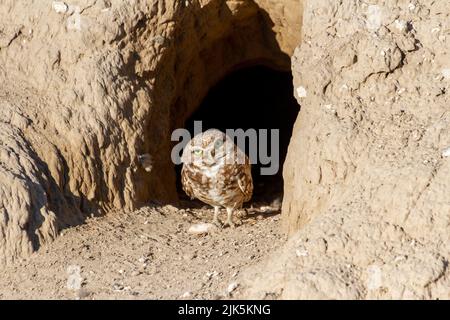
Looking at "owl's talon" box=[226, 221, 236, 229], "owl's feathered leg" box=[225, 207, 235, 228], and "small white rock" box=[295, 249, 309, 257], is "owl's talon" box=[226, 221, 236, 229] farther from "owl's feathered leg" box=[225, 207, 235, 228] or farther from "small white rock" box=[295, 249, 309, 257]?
"small white rock" box=[295, 249, 309, 257]

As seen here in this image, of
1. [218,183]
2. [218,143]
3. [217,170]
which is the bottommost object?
[218,183]

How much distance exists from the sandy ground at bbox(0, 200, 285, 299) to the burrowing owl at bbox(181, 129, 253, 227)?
363mm

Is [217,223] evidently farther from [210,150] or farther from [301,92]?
[301,92]

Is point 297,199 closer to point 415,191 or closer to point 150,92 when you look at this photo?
point 415,191

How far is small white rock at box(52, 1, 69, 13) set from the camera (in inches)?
281

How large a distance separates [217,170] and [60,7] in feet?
6.38

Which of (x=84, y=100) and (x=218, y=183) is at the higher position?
(x=84, y=100)

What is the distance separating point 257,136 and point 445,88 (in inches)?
168

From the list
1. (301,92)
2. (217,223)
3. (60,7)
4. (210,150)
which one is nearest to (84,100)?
(60,7)

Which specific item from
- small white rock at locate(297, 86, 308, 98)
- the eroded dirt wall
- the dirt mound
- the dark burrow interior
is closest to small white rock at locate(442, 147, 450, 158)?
the dirt mound

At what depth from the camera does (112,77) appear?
Result: 7.14 metres

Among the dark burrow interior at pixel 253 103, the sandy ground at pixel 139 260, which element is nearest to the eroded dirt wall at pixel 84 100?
the sandy ground at pixel 139 260

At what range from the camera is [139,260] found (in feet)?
20.1

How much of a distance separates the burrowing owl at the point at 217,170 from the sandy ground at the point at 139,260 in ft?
1.19
